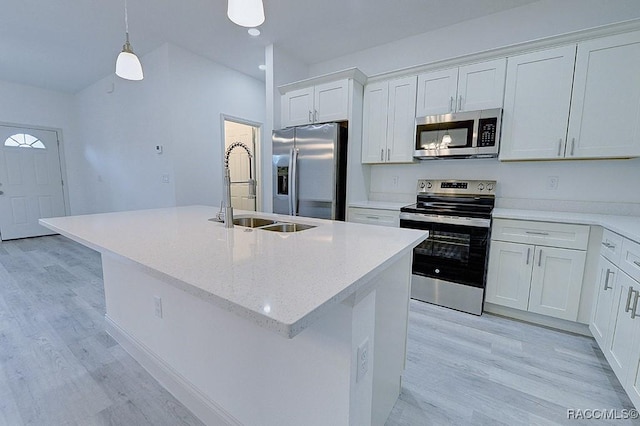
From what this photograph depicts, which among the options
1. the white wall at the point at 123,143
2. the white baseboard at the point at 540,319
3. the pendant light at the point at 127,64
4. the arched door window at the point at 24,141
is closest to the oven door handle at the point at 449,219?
→ the white baseboard at the point at 540,319

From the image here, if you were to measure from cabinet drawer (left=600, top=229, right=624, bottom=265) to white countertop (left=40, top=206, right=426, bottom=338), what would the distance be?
4.41ft

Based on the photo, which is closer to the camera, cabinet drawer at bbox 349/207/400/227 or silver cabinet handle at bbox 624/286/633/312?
silver cabinet handle at bbox 624/286/633/312

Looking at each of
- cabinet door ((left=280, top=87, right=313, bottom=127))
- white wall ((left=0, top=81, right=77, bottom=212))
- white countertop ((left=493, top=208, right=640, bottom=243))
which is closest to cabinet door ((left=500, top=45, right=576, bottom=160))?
white countertop ((left=493, top=208, right=640, bottom=243))

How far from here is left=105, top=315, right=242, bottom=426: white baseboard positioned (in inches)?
51.8

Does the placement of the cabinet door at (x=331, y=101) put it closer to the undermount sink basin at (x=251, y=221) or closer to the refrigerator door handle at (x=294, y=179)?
the refrigerator door handle at (x=294, y=179)

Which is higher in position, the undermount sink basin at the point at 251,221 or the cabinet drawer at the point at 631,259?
the undermount sink basin at the point at 251,221

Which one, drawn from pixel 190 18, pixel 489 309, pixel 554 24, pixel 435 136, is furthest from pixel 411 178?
pixel 190 18

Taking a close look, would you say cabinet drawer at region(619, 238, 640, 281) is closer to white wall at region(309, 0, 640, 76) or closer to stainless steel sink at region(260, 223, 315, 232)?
stainless steel sink at region(260, 223, 315, 232)

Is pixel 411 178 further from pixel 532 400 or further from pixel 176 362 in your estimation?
pixel 176 362

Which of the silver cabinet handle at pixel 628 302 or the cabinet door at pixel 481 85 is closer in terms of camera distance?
the silver cabinet handle at pixel 628 302

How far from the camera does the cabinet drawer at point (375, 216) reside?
282 cm

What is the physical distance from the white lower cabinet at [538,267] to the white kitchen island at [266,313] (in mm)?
1343

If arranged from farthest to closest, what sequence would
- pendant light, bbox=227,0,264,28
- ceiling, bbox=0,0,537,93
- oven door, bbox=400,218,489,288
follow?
1. ceiling, bbox=0,0,537,93
2. oven door, bbox=400,218,489,288
3. pendant light, bbox=227,0,264,28

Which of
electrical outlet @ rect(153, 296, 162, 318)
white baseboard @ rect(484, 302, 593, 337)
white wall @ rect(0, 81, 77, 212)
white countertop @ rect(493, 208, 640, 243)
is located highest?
white wall @ rect(0, 81, 77, 212)
